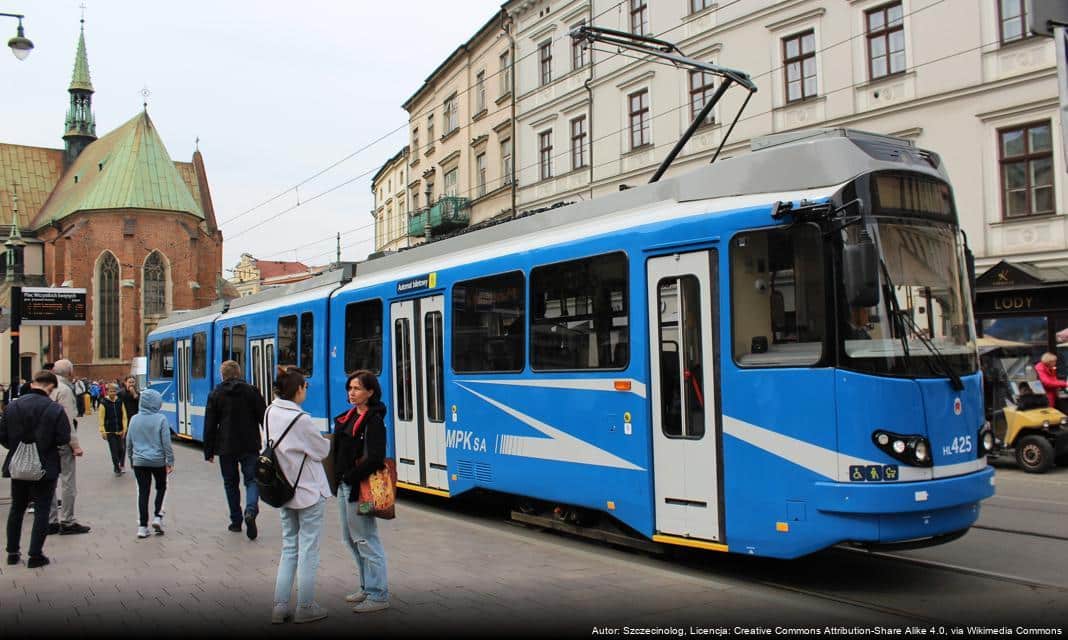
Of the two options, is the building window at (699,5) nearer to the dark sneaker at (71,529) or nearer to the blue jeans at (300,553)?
the dark sneaker at (71,529)

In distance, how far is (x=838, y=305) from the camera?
6.41 metres

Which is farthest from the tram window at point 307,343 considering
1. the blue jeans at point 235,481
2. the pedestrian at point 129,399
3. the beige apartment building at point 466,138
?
the beige apartment building at point 466,138

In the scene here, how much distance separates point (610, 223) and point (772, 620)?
3821mm

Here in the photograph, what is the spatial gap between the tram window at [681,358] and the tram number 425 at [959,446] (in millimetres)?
1756

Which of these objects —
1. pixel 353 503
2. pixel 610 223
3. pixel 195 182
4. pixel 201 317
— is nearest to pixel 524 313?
pixel 610 223

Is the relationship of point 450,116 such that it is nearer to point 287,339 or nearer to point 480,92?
point 480,92

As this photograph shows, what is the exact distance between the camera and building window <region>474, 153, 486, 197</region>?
123 ft

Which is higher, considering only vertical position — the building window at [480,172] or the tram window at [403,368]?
the building window at [480,172]

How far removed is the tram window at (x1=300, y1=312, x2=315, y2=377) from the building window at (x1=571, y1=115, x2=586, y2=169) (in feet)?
58.9

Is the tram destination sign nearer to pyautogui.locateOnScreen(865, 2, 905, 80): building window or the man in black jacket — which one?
the man in black jacket

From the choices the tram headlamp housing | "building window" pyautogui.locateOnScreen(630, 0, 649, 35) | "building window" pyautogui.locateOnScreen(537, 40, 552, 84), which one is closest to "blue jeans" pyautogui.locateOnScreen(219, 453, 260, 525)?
the tram headlamp housing

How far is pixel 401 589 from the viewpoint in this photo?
6.86m

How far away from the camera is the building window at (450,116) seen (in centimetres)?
4122

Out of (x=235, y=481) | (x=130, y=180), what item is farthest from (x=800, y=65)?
(x=130, y=180)
